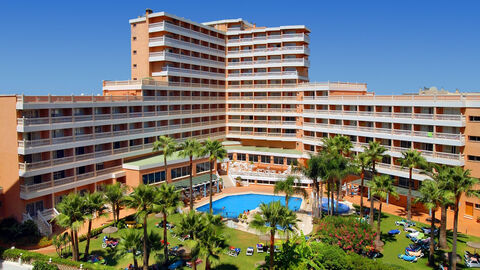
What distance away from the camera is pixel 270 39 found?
80375 millimetres

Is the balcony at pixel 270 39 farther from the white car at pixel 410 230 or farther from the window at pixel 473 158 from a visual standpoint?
the white car at pixel 410 230

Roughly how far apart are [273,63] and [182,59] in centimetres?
2061

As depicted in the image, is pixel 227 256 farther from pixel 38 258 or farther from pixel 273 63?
pixel 273 63

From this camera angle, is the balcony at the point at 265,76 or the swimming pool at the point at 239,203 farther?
the balcony at the point at 265,76

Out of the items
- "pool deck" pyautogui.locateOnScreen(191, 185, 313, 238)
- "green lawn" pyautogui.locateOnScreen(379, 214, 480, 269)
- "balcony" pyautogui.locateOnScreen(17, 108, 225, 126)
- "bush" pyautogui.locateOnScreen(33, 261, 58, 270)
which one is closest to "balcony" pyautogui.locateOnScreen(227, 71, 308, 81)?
"balcony" pyautogui.locateOnScreen(17, 108, 225, 126)

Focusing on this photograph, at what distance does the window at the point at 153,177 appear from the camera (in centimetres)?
5736

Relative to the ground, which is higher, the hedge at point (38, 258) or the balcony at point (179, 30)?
the balcony at point (179, 30)

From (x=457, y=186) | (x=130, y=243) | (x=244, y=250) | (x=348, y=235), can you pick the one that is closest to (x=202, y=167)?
(x=244, y=250)

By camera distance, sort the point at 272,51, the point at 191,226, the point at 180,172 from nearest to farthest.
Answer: the point at 191,226 → the point at 180,172 → the point at 272,51

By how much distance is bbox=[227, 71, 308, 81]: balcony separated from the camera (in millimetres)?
77800

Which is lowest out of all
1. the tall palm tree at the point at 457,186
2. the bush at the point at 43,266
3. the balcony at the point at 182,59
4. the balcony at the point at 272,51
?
the bush at the point at 43,266

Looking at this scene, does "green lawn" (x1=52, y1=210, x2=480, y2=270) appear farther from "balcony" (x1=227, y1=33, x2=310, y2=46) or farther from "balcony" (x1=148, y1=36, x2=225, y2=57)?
"balcony" (x1=227, y1=33, x2=310, y2=46)

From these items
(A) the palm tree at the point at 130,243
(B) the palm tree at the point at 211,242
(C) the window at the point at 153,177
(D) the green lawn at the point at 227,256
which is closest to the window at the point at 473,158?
(D) the green lawn at the point at 227,256

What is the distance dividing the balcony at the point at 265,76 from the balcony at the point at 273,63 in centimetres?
175
